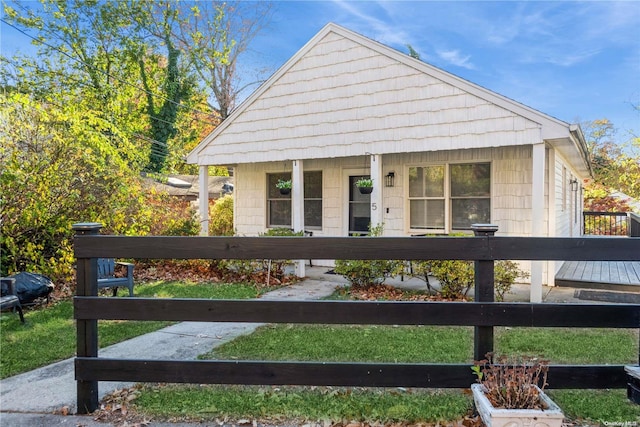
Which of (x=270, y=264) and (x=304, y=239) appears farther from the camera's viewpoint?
(x=270, y=264)

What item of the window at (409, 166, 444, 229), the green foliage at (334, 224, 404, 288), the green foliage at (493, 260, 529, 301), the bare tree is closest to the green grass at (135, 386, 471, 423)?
the green foliage at (493, 260, 529, 301)

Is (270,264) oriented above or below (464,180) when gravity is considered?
below

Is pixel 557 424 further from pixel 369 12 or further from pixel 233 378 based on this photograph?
pixel 369 12

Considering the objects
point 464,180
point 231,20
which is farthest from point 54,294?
point 231,20

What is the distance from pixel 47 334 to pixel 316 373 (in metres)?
3.72

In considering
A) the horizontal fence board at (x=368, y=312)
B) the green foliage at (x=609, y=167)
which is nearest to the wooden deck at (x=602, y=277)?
the horizontal fence board at (x=368, y=312)

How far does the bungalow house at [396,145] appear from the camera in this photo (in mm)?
6852

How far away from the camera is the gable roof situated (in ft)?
22.1

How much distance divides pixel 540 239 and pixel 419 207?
6.21 m

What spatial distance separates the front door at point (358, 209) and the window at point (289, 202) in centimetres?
85

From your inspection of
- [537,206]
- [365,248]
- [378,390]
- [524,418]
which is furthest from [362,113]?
[524,418]

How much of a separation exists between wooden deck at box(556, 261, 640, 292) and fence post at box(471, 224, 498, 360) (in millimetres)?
5713

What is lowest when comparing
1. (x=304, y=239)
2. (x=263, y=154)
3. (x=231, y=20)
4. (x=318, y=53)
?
(x=304, y=239)

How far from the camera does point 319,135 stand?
8.52 meters
